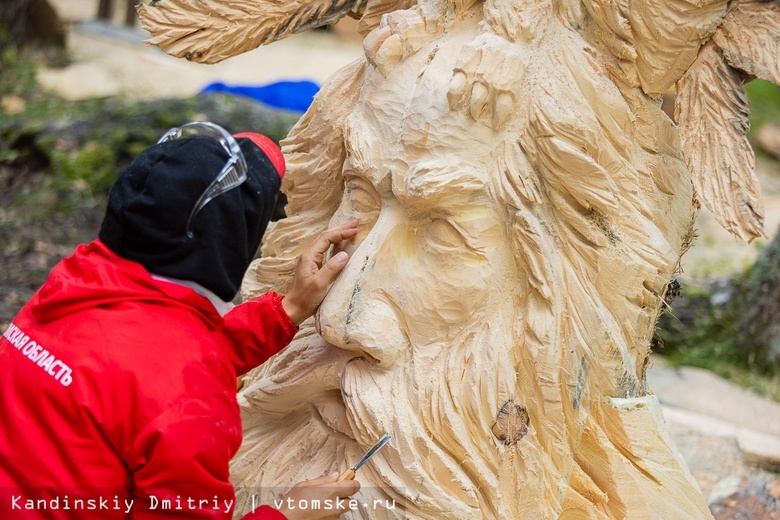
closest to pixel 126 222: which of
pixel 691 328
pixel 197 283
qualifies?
pixel 197 283

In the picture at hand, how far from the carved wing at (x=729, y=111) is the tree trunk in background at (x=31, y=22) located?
732 cm

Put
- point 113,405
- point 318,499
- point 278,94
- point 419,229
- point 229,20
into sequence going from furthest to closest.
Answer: point 278,94 → point 229,20 → point 419,229 → point 318,499 → point 113,405

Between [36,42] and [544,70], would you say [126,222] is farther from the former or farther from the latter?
[36,42]

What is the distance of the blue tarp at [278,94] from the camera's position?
615 centimetres

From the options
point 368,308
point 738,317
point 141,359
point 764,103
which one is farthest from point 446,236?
point 764,103

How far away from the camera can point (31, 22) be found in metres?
8.17

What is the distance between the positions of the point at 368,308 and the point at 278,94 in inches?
186

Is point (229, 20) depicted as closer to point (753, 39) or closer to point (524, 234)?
point (524, 234)

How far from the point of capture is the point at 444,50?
1.72 metres

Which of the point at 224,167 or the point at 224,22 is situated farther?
the point at 224,22

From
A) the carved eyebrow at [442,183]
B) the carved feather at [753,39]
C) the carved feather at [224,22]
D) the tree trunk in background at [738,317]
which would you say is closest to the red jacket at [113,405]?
the carved eyebrow at [442,183]

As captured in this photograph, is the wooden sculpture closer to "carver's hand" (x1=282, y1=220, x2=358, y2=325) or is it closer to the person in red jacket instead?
"carver's hand" (x1=282, y1=220, x2=358, y2=325)

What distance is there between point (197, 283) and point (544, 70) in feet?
2.46

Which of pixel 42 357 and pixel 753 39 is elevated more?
pixel 753 39
